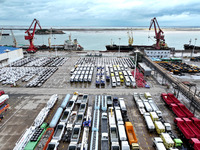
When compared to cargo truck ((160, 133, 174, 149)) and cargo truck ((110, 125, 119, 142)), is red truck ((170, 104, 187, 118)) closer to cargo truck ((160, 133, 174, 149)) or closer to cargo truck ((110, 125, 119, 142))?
cargo truck ((160, 133, 174, 149))

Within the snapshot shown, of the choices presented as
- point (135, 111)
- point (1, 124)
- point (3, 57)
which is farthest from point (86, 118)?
point (3, 57)

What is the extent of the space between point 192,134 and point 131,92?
809 inches

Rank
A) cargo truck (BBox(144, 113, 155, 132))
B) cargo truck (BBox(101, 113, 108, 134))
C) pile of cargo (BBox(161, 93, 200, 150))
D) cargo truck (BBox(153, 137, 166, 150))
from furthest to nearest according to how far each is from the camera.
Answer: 1. cargo truck (BBox(144, 113, 155, 132))
2. cargo truck (BBox(101, 113, 108, 134))
3. pile of cargo (BBox(161, 93, 200, 150))
4. cargo truck (BBox(153, 137, 166, 150))

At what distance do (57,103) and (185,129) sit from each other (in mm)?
30413

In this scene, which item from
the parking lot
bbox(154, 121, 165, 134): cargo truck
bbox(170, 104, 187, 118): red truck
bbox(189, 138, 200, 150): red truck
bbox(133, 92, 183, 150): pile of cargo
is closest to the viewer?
bbox(189, 138, 200, 150): red truck

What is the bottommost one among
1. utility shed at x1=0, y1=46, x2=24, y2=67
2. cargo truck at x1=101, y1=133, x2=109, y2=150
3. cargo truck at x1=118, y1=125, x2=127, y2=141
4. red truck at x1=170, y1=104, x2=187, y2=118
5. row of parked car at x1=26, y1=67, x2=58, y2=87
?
cargo truck at x1=101, y1=133, x2=109, y2=150

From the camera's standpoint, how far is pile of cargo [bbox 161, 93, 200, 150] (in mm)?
22809

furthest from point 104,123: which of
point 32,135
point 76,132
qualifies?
point 32,135

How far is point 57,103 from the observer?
1422 inches

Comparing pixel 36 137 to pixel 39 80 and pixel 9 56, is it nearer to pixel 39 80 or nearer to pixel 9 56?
pixel 39 80

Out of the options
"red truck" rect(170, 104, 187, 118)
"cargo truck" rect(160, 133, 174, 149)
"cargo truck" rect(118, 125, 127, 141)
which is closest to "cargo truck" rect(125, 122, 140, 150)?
"cargo truck" rect(118, 125, 127, 141)

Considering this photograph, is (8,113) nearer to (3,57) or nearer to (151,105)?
(151,105)

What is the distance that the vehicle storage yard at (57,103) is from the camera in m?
25.3

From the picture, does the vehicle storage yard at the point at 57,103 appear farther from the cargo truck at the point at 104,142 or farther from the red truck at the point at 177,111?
the red truck at the point at 177,111
